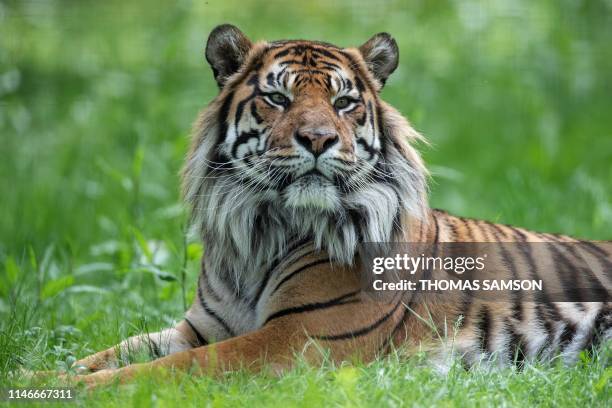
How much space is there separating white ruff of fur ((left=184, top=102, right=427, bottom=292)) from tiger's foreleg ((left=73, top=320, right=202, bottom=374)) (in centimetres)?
36

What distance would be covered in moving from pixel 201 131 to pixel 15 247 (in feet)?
10.7

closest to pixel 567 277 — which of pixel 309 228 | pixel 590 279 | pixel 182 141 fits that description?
pixel 590 279

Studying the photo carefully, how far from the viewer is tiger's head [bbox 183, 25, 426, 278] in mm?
4047

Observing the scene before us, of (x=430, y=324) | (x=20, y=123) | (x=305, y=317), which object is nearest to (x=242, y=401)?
(x=305, y=317)

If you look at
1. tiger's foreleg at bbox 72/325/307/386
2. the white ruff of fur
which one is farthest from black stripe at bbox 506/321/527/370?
tiger's foreleg at bbox 72/325/307/386

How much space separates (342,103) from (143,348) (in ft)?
4.84

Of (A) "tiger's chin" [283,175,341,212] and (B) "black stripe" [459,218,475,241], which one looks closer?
(A) "tiger's chin" [283,175,341,212]

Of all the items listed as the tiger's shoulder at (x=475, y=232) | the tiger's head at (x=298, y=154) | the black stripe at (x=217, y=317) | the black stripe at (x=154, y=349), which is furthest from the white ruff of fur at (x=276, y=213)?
the black stripe at (x=154, y=349)

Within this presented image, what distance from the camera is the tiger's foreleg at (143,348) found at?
Result: 167 inches

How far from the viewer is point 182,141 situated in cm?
664

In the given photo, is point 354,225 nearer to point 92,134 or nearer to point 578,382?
point 578,382

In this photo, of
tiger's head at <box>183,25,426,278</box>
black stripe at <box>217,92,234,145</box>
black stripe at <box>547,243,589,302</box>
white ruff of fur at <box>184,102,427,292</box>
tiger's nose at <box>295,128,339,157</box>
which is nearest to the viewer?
tiger's nose at <box>295,128,339,157</box>

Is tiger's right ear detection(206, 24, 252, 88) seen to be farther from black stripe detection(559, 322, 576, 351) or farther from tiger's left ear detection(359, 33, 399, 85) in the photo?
black stripe detection(559, 322, 576, 351)

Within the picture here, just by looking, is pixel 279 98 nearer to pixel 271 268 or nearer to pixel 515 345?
pixel 271 268
